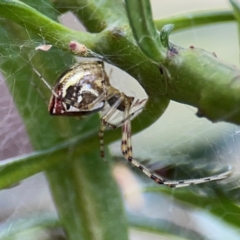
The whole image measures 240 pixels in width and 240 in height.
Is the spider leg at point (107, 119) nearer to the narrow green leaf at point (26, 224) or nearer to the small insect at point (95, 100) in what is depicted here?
the small insect at point (95, 100)

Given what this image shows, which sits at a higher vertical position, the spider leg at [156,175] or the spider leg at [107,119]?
the spider leg at [107,119]

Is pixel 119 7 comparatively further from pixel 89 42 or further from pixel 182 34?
pixel 182 34

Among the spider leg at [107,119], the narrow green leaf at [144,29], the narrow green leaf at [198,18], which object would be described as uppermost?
the narrow green leaf at [144,29]

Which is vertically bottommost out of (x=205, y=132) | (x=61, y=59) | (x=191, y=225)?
(x=191, y=225)

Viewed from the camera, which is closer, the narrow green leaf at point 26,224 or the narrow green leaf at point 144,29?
the narrow green leaf at point 144,29

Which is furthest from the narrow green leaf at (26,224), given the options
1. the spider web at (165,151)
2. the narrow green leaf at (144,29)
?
the narrow green leaf at (144,29)

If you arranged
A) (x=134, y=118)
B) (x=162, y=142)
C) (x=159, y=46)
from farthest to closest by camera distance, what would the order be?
(x=162, y=142)
(x=134, y=118)
(x=159, y=46)

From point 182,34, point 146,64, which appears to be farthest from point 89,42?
point 182,34

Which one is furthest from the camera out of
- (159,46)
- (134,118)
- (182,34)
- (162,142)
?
(182,34)

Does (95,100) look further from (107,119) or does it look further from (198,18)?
(198,18)

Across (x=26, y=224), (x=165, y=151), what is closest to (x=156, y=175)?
(x=165, y=151)
